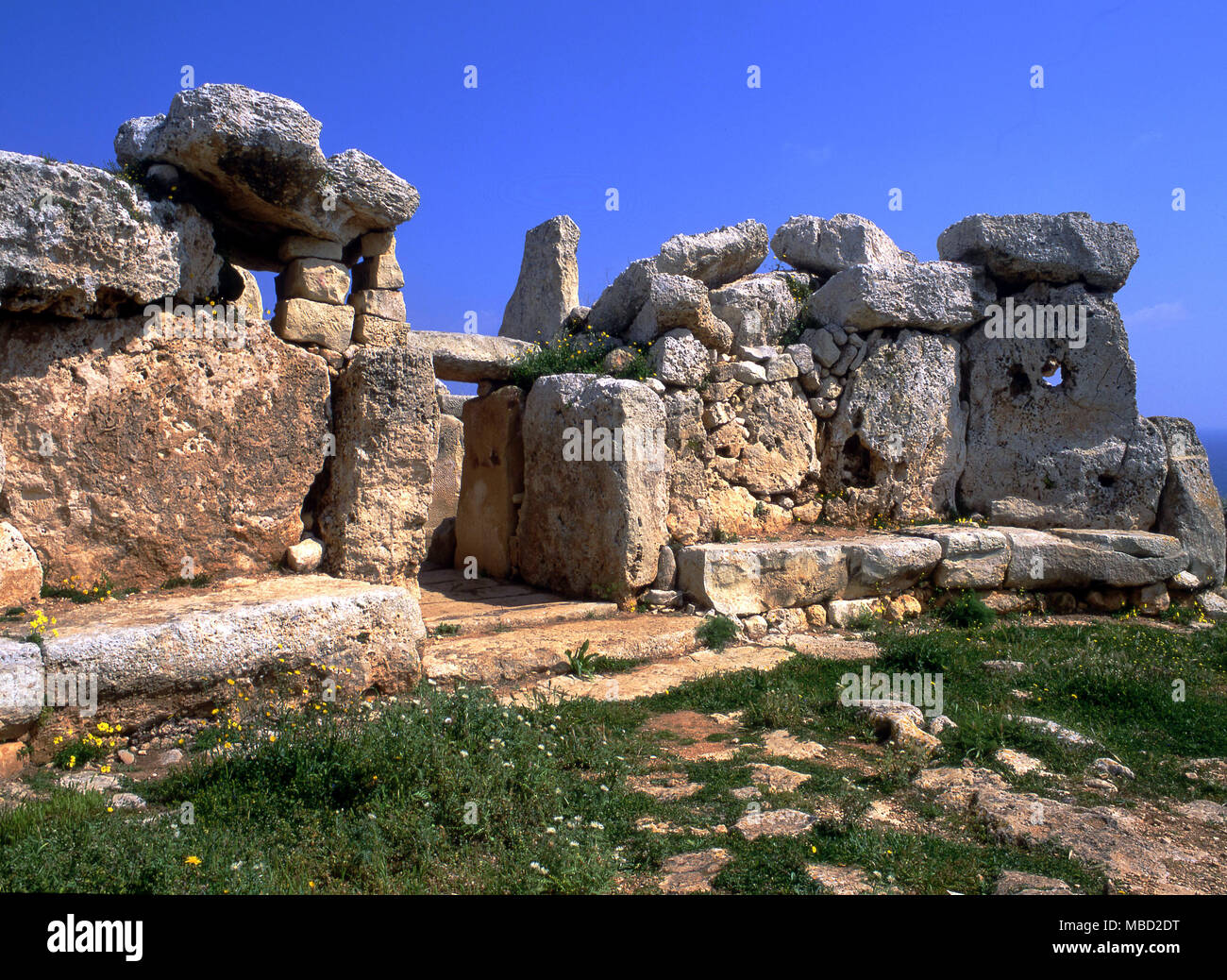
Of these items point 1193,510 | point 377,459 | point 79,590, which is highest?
point 377,459

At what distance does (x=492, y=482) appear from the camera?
30.1ft

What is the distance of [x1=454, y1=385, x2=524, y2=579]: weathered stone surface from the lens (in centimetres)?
888

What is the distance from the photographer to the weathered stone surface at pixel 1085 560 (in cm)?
891

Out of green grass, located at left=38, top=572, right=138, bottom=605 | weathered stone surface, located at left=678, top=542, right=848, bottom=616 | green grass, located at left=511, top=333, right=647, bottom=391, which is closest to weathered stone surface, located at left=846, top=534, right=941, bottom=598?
weathered stone surface, located at left=678, top=542, right=848, bottom=616

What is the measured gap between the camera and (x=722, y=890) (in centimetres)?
331

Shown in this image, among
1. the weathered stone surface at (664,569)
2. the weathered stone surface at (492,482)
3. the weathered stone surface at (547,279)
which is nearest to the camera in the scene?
the weathered stone surface at (664,569)

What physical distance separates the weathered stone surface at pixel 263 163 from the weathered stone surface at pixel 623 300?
10.3ft

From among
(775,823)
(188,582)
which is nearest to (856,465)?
(775,823)

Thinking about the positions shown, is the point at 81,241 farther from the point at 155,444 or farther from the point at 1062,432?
the point at 1062,432

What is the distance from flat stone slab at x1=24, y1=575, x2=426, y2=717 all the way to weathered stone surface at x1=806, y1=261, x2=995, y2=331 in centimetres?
613

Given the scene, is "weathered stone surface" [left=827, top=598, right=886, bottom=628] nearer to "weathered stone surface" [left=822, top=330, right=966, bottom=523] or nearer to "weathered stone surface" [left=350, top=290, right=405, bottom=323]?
"weathered stone surface" [left=822, top=330, right=966, bottom=523]

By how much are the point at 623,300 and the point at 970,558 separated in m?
4.39

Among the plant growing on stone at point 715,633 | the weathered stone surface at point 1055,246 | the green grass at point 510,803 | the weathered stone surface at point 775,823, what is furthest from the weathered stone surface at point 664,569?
the weathered stone surface at point 1055,246

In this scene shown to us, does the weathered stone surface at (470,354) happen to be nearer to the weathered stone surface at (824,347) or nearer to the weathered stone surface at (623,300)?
the weathered stone surface at (623,300)
